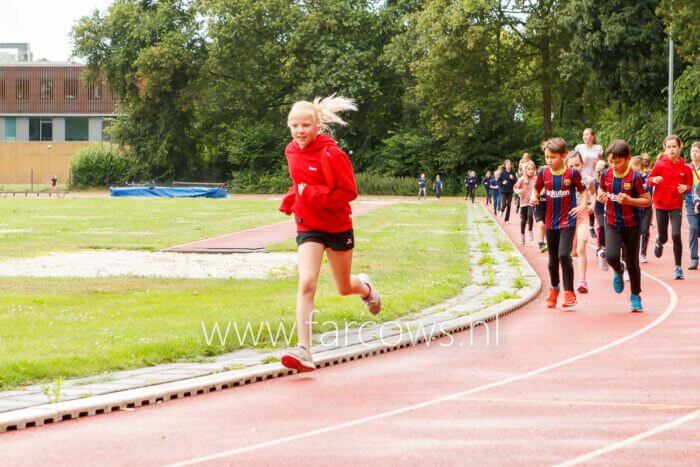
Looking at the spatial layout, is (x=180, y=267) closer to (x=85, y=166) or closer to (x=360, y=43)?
(x=360, y=43)

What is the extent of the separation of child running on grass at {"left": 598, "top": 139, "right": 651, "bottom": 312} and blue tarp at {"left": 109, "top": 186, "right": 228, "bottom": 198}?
55.2 m

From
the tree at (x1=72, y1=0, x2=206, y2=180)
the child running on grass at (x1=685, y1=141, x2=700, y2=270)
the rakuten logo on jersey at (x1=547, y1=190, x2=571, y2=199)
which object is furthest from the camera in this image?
the tree at (x1=72, y1=0, x2=206, y2=180)

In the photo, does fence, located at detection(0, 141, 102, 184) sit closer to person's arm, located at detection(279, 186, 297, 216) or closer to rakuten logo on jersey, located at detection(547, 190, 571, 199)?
rakuten logo on jersey, located at detection(547, 190, 571, 199)

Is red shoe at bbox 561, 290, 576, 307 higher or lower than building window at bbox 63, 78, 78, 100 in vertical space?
lower

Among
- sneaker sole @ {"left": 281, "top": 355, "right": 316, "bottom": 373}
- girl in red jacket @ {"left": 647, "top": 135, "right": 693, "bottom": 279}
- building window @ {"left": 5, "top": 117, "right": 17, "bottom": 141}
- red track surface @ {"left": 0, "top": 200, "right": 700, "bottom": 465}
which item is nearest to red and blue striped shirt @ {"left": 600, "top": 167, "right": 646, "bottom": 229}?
red track surface @ {"left": 0, "top": 200, "right": 700, "bottom": 465}

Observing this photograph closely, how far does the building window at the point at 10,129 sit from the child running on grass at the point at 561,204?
95050mm

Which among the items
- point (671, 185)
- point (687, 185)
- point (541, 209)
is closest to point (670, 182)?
point (671, 185)

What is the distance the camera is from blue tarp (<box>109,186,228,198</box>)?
65938mm

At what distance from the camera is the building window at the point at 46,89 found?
101438mm

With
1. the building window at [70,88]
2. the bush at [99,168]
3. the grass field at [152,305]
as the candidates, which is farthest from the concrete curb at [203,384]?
the building window at [70,88]

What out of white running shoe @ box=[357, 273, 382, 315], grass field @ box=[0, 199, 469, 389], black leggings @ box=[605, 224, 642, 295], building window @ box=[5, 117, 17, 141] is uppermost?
building window @ box=[5, 117, 17, 141]

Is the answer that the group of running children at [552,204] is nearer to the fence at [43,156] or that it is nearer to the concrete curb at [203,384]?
the concrete curb at [203,384]

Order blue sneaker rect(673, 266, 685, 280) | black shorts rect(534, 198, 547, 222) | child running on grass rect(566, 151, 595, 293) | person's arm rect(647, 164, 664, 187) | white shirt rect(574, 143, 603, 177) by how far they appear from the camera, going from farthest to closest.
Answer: white shirt rect(574, 143, 603, 177)
person's arm rect(647, 164, 664, 187)
blue sneaker rect(673, 266, 685, 280)
child running on grass rect(566, 151, 595, 293)
black shorts rect(534, 198, 547, 222)

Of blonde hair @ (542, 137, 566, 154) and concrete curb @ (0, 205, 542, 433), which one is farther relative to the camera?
blonde hair @ (542, 137, 566, 154)
